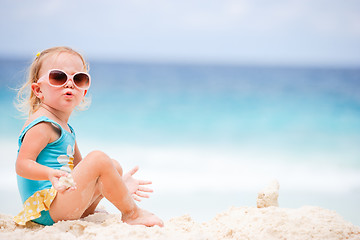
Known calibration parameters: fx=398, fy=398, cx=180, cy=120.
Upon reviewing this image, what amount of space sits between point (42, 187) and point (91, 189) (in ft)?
0.81

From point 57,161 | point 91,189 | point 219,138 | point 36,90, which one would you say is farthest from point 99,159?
point 219,138

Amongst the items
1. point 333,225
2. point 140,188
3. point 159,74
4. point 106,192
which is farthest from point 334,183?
point 159,74

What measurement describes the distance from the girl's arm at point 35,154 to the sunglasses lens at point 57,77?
0.69 ft

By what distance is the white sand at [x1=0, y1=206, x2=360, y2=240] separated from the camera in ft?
5.39

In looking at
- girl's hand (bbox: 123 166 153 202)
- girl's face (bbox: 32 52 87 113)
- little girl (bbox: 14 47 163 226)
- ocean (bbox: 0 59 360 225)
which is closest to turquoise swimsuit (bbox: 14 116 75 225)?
little girl (bbox: 14 47 163 226)

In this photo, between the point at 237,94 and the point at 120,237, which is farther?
the point at 237,94

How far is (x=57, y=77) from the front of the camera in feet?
6.12

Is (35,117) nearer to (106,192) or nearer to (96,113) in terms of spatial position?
(106,192)

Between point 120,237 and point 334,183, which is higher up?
point 334,183

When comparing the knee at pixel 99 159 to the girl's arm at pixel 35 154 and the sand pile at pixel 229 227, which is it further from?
the sand pile at pixel 229 227

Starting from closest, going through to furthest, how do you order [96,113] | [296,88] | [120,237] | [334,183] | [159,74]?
1. [120,237]
2. [334,183]
3. [96,113]
4. [296,88]
5. [159,74]

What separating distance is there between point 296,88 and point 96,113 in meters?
4.30

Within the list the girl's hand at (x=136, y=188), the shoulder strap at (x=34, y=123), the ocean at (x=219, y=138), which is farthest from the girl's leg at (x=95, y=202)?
the ocean at (x=219, y=138)

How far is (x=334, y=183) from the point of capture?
3.95 metres
